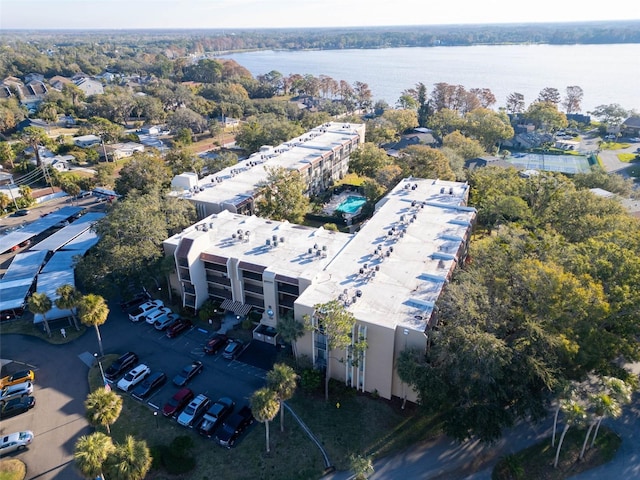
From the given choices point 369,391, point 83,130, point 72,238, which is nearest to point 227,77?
point 83,130

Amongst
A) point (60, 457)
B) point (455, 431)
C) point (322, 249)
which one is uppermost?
point (322, 249)

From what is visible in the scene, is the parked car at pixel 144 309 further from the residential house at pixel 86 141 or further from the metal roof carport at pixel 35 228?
the residential house at pixel 86 141

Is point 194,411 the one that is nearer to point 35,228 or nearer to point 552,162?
point 35,228

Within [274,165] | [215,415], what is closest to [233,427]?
[215,415]

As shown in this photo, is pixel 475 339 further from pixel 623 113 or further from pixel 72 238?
pixel 623 113

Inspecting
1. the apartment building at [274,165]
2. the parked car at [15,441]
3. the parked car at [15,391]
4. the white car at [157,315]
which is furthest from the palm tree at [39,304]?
the apartment building at [274,165]

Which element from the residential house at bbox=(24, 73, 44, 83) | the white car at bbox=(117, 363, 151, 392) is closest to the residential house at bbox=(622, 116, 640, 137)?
the white car at bbox=(117, 363, 151, 392)
